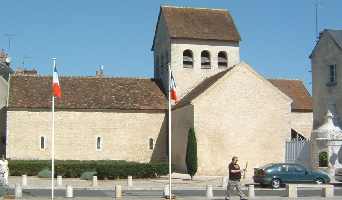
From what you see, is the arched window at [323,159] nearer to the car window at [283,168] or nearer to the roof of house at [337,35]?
the car window at [283,168]

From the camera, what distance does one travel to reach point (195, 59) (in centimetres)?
4934

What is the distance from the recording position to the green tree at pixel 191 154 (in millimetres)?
40000

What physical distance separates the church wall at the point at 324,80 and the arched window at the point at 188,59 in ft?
30.9

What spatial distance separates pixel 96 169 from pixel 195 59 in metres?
14.3

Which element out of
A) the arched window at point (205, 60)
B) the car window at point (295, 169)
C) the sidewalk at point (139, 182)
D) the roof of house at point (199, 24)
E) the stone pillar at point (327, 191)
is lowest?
the sidewalk at point (139, 182)

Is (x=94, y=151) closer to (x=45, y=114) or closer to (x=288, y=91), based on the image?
(x=45, y=114)

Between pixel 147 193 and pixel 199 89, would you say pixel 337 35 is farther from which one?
pixel 147 193

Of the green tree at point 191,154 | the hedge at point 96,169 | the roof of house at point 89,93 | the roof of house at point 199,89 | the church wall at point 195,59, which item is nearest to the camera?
the hedge at point 96,169

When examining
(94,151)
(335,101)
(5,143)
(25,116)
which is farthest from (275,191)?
(5,143)

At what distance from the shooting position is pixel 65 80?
160 ft

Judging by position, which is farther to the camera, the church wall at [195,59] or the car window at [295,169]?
the church wall at [195,59]

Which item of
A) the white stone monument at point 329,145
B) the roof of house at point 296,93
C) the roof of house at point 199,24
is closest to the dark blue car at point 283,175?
the white stone monument at point 329,145

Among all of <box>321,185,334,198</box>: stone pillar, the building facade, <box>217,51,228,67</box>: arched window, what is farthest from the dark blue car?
<box>217,51,228,67</box>: arched window

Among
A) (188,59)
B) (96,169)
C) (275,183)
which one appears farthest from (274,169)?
(188,59)
